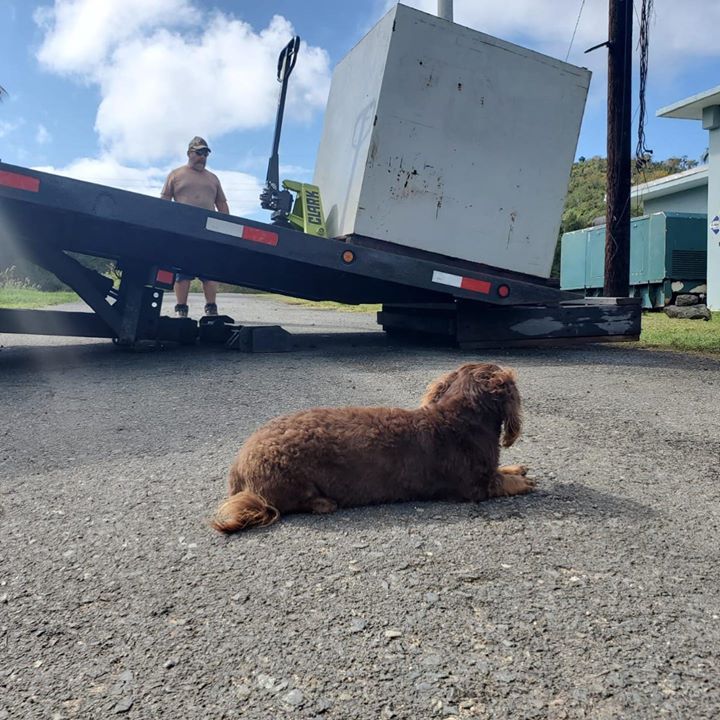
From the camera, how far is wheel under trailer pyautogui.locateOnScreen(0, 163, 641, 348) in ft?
20.9

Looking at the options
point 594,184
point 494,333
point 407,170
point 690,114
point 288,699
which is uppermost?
point 594,184

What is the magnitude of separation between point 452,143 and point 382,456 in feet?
18.3

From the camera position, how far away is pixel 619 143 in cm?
1193

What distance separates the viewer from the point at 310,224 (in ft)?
26.3

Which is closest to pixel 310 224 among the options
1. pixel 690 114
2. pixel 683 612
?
pixel 683 612

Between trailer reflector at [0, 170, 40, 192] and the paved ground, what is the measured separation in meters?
2.62

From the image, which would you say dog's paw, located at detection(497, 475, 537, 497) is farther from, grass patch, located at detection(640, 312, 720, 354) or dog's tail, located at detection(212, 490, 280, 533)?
grass patch, located at detection(640, 312, 720, 354)

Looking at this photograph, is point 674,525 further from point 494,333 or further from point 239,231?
point 494,333

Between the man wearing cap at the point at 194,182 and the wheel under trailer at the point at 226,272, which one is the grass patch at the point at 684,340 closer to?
the wheel under trailer at the point at 226,272

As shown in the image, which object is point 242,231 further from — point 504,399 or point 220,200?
point 504,399

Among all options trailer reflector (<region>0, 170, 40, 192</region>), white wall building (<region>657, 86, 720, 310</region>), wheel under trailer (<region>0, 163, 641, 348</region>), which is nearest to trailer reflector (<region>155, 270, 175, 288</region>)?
wheel under trailer (<region>0, 163, 641, 348</region>)

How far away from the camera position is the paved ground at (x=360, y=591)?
1704mm

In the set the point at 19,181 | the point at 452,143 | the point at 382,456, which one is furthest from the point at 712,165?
the point at 382,456

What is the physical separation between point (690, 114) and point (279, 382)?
63.9 ft
